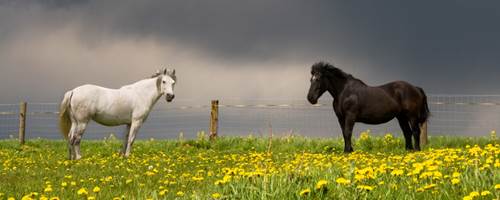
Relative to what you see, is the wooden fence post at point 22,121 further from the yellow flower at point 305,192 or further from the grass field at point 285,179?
the yellow flower at point 305,192

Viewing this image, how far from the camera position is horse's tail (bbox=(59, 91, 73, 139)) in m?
15.4

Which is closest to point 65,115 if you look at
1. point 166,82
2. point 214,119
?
point 166,82

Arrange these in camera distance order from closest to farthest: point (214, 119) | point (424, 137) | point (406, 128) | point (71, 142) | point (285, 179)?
point (285, 179) < point (71, 142) < point (406, 128) < point (424, 137) < point (214, 119)

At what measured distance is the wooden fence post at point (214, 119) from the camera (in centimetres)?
2353

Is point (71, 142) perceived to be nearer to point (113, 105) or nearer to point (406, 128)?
point (113, 105)

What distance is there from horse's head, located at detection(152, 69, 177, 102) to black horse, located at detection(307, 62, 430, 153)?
3.81 m

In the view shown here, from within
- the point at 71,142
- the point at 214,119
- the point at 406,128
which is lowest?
the point at 71,142

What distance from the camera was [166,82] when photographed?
16.3 meters

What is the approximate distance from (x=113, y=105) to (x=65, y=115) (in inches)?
51.8

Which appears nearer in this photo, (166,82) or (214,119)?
(166,82)

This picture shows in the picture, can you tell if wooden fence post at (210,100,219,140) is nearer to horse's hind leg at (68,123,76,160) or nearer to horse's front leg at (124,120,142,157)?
horse's front leg at (124,120,142,157)

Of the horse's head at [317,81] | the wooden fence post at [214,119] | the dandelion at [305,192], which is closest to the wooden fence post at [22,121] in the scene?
the wooden fence post at [214,119]

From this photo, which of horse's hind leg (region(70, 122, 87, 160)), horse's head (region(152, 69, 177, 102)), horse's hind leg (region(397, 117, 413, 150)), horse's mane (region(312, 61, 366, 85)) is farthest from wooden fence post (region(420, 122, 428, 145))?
horse's hind leg (region(70, 122, 87, 160))

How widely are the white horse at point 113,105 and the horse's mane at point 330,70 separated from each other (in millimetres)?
4047
